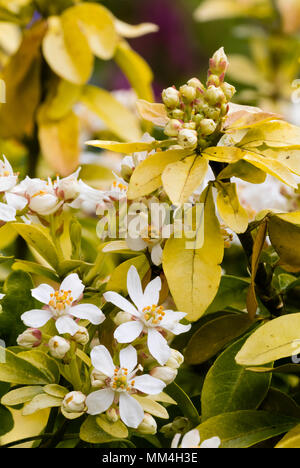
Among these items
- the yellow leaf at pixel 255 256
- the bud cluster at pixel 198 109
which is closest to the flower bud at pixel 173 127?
the bud cluster at pixel 198 109

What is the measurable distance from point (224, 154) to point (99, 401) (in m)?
0.21

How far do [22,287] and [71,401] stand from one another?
0.43 ft

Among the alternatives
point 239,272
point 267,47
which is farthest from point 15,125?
point 267,47

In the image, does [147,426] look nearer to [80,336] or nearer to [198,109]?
[80,336]

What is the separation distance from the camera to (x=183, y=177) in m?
0.48

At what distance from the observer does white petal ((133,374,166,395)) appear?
45cm

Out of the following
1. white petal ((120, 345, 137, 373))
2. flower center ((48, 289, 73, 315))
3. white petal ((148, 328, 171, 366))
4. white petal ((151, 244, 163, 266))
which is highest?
white petal ((151, 244, 163, 266))

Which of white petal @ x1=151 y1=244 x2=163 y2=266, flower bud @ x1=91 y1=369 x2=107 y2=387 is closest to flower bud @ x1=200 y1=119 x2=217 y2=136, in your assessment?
white petal @ x1=151 y1=244 x2=163 y2=266

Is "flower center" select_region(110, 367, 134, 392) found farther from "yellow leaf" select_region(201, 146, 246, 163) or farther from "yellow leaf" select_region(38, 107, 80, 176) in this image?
"yellow leaf" select_region(38, 107, 80, 176)

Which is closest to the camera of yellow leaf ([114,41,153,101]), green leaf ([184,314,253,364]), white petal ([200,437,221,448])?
white petal ([200,437,221,448])

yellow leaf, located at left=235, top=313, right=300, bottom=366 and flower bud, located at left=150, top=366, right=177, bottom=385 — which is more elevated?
yellow leaf, located at left=235, top=313, right=300, bottom=366

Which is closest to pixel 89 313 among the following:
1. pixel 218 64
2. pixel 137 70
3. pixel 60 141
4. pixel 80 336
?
pixel 80 336

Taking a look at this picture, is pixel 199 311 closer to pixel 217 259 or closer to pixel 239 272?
pixel 217 259
